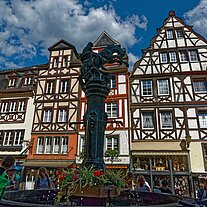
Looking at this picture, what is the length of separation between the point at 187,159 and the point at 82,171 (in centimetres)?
1358

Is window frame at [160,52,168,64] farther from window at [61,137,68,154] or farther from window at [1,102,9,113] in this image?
window at [1,102,9,113]

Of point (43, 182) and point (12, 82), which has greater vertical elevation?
point (12, 82)

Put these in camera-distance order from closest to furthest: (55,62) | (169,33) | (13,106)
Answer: (169,33)
(13,106)
(55,62)

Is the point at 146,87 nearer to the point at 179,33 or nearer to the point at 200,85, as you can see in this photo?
the point at 200,85

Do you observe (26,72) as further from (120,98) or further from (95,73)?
(95,73)

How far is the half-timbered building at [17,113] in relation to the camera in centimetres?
1861

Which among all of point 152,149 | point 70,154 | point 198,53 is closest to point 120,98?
point 152,149

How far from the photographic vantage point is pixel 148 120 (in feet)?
54.9

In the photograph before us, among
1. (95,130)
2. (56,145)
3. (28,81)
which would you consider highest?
(28,81)

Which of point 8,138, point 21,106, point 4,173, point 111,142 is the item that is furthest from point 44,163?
point 4,173

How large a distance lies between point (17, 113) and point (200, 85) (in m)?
17.8

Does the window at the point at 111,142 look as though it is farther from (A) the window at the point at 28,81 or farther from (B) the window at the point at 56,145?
(A) the window at the point at 28,81

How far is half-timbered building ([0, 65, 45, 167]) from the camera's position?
61.1 ft

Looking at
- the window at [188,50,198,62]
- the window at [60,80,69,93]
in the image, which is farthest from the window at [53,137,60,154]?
the window at [188,50,198,62]
